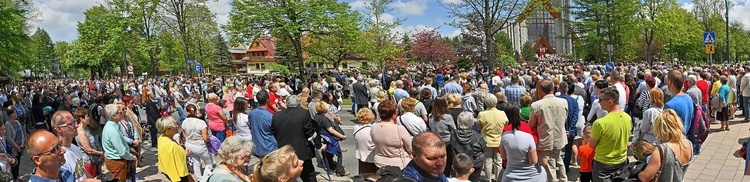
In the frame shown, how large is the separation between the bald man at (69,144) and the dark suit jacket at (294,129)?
2165 millimetres

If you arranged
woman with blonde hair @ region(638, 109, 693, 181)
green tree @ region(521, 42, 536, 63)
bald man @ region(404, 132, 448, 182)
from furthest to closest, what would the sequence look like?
green tree @ region(521, 42, 536, 63) < woman with blonde hair @ region(638, 109, 693, 181) < bald man @ region(404, 132, 448, 182)

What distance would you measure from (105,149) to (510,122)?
4898 millimetres

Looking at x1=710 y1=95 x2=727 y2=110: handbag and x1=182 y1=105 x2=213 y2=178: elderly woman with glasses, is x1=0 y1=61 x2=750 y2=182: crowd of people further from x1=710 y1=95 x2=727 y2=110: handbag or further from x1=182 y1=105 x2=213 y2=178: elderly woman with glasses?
x1=710 y1=95 x2=727 y2=110: handbag

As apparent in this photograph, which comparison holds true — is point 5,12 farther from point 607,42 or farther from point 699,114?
point 607,42

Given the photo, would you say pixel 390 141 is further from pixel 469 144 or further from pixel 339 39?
pixel 339 39

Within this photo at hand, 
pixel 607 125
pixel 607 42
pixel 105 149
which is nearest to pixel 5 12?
pixel 105 149

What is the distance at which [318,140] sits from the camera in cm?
680

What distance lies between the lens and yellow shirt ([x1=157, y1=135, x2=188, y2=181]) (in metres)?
5.78

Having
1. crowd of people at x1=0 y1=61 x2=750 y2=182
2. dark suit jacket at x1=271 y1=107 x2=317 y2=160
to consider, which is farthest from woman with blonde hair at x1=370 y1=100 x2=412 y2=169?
dark suit jacket at x1=271 y1=107 x2=317 y2=160

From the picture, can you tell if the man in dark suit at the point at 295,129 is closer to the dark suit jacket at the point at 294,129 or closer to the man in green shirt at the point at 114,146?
the dark suit jacket at the point at 294,129

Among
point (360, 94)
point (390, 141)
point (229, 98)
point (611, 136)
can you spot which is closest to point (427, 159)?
point (390, 141)

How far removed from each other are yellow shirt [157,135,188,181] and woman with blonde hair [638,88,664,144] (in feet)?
18.4

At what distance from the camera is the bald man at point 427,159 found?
2.96m

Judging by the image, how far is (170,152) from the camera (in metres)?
5.77
